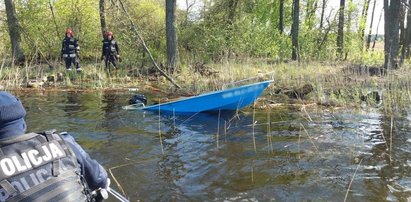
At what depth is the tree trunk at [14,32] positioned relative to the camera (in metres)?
18.6

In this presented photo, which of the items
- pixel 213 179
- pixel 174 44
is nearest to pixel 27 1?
pixel 174 44

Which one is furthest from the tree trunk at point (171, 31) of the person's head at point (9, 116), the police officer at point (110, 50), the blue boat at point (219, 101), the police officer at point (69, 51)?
the person's head at point (9, 116)

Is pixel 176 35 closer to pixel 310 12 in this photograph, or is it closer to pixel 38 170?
pixel 310 12

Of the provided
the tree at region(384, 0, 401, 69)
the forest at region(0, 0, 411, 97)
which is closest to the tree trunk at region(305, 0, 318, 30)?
the forest at region(0, 0, 411, 97)

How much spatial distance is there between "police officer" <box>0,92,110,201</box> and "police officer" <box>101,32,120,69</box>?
14.4 metres

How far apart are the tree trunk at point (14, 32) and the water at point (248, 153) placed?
9.88m

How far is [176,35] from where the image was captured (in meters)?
16.6

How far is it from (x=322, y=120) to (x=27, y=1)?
17327mm

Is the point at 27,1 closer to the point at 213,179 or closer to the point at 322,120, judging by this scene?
the point at 322,120

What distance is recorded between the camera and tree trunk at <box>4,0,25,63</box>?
18.6 metres

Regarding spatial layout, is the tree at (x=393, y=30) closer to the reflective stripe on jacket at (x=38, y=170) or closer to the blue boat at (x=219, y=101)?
the blue boat at (x=219, y=101)

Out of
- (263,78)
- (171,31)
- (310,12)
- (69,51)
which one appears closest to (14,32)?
(69,51)

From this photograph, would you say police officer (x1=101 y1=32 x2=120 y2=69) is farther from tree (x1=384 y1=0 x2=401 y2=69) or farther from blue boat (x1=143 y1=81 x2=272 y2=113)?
tree (x1=384 y1=0 x2=401 y2=69)

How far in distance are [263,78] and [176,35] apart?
17.2ft
